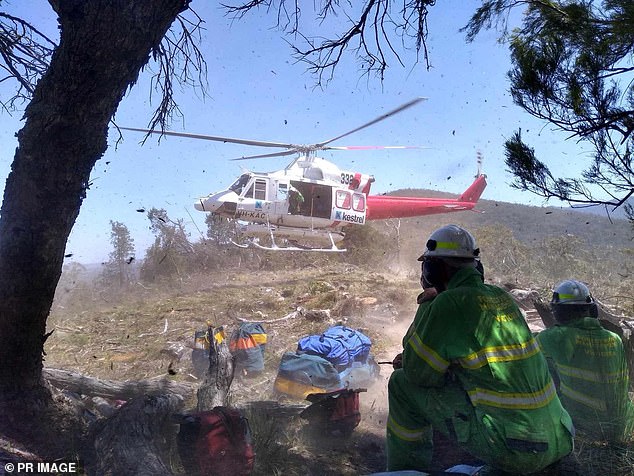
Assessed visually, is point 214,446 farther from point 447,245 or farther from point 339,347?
point 339,347

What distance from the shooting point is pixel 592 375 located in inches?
125

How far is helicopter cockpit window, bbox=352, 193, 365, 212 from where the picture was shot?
40.3 feet

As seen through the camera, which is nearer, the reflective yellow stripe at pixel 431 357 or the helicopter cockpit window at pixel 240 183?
the reflective yellow stripe at pixel 431 357

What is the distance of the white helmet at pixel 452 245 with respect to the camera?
2.51 m

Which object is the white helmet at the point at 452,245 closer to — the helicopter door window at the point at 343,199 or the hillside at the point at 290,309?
the hillside at the point at 290,309

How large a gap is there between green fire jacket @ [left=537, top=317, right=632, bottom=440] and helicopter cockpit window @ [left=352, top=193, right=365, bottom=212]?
9.14m

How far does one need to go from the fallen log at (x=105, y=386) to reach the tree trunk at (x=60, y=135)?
49.1 inches

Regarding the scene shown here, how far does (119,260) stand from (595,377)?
1210 centimetres

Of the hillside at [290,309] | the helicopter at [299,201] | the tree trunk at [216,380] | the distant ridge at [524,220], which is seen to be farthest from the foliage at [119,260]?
the distant ridge at [524,220]

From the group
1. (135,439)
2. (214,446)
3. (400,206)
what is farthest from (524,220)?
(135,439)

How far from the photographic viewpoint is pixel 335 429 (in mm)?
3811

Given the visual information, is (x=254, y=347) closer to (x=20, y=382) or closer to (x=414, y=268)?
(x=20, y=382)
